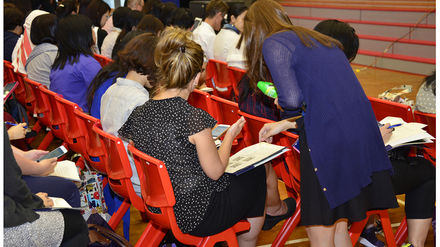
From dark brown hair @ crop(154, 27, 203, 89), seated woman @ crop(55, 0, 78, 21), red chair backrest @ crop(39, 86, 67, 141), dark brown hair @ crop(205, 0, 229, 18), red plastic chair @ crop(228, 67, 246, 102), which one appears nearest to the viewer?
dark brown hair @ crop(154, 27, 203, 89)

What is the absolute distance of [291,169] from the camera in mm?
2053

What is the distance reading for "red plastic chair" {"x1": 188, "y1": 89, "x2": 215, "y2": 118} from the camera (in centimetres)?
270

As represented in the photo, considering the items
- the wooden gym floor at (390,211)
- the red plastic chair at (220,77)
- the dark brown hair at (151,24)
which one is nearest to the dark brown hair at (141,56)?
the wooden gym floor at (390,211)

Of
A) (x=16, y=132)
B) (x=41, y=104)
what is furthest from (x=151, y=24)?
(x=16, y=132)

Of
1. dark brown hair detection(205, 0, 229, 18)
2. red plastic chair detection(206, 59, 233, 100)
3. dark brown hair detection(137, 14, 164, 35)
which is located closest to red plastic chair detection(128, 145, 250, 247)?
red plastic chair detection(206, 59, 233, 100)

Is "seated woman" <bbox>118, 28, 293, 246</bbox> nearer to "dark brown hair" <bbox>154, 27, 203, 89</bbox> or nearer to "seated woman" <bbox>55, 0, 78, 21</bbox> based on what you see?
"dark brown hair" <bbox>154, 27, 203, 89</bbox>

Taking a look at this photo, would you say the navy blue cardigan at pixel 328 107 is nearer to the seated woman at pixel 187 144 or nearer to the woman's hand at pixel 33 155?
the seated woman at pixel 187 144

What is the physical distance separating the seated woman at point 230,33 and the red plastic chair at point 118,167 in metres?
2.51

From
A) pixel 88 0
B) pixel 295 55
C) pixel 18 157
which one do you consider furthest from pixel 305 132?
pixel 88 0

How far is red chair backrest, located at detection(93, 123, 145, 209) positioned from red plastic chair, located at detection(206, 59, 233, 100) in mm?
2114

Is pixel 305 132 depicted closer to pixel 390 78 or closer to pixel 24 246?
pixel 24 246

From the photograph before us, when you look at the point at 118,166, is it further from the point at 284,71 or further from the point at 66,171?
the point at 284,71

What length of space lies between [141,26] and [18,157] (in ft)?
9.12

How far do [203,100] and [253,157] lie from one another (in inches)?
40.4
